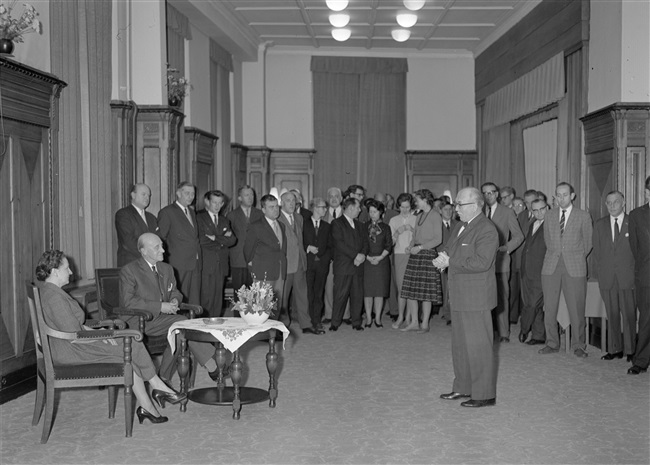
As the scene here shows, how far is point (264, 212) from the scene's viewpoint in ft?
29.1

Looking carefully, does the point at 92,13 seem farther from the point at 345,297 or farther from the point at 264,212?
the point at 345,297

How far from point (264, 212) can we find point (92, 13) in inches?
109

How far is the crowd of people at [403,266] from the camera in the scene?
5.77 metres

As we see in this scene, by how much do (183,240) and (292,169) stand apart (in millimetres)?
8420

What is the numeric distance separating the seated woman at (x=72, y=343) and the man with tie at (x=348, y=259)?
4468 mm

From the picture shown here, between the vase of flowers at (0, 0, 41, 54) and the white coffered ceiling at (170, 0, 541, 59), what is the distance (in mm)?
4521

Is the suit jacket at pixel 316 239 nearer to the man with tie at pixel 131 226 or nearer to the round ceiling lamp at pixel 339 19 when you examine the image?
the man with tie at pixel 131 226

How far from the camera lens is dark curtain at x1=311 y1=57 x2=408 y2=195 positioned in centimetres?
1653

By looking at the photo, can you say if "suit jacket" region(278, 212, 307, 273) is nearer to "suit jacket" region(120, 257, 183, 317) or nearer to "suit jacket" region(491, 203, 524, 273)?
"suit jacket" region(491, 203, 524, 273)

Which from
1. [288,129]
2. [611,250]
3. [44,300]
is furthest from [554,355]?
[288,129]

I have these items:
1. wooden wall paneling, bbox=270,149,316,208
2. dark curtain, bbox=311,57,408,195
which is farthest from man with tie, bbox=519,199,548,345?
wooden wall paneling, bbox=270,149,316,208

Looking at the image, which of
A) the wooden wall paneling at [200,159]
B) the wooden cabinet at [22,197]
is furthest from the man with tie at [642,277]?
the wooden wall paneling at [200,159]

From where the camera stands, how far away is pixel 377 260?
9.73 m

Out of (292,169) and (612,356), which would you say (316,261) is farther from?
(292,169)
